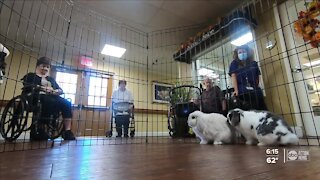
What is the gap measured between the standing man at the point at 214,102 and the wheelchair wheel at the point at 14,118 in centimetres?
196

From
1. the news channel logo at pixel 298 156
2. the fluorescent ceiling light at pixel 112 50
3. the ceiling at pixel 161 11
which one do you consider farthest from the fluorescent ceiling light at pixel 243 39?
the fluorescent ceiling light at pixel 112 50

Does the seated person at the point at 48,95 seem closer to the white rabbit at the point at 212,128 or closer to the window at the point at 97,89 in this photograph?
the white rabbit at the point at 212,128

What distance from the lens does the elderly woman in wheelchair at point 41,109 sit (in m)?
1.84

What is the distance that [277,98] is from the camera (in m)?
2.29

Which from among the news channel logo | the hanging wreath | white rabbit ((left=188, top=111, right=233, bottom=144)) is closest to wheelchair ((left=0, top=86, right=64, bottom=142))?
white rabbit ((left=188, top=111, right=233, bottom=144))

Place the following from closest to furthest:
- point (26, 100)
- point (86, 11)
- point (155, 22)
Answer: point (26, 100)
point (86, 11)
point (155, 22)

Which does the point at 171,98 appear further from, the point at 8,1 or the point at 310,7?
the point at 8,1

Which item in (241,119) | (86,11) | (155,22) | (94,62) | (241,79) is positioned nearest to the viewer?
(241,119)

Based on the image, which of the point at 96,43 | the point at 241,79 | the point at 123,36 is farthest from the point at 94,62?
the point at 241,79

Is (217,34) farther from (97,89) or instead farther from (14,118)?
(97,89)

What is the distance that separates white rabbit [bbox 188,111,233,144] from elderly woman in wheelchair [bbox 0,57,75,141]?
59.1 inches

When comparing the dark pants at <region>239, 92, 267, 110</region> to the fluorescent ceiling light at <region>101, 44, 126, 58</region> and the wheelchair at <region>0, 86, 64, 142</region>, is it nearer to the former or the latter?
the wheelchair at <region>0, 86, 64, 142</region>

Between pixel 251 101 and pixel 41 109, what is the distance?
2.29 m

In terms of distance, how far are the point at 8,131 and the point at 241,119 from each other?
215 cm
